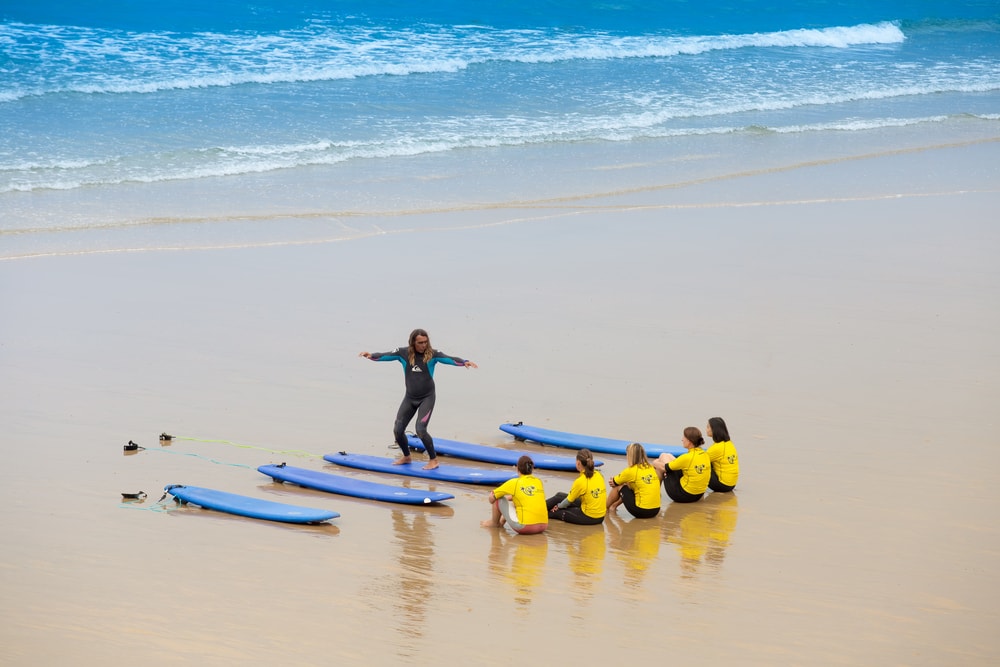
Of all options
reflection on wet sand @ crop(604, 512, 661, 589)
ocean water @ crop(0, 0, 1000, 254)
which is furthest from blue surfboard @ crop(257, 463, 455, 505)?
ocean water @ crop(0, 0, 1000, 254)

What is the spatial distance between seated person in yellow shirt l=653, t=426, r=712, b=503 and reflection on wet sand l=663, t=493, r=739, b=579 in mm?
104

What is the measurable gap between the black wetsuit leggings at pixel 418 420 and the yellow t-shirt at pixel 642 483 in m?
1.87

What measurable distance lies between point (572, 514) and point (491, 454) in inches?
59.8

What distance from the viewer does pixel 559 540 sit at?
9359mm

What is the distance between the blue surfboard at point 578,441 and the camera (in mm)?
10805

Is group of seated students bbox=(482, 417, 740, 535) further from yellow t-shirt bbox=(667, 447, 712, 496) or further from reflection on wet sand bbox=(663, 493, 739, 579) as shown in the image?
reflection on wet sand bbox=(663, 493, 739, 579)

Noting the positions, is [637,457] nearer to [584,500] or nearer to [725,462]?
[584,500]

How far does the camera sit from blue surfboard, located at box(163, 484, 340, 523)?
9.38 meters

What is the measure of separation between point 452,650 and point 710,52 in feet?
118

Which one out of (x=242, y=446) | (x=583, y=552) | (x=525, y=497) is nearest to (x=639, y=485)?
(x=583, y=552)

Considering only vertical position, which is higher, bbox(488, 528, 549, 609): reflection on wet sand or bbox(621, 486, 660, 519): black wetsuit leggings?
bbox(621, 486, 660, 519): black wetsuit leggings

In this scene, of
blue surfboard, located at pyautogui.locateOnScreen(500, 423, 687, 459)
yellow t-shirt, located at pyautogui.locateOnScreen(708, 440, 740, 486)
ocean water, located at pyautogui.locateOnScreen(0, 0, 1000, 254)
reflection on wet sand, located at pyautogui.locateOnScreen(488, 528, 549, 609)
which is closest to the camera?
reflection on wet sand, located at pyautogui.locateOnScreen(488, 528, 549, 609)

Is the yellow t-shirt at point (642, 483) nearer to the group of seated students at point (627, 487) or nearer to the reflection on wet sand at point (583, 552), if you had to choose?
the group of seated students at point (627, 487)

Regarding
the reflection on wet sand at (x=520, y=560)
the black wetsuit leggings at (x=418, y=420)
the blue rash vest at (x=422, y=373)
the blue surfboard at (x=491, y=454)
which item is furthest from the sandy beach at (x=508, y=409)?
the blue rash vest at (x=422, y=373)
